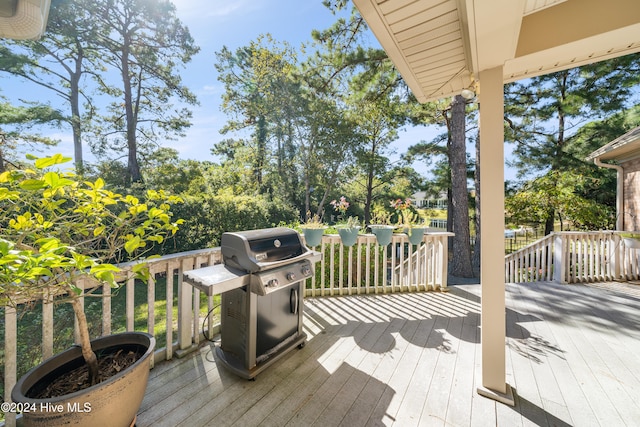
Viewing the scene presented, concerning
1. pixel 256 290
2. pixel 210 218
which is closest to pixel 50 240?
pixel 256 290

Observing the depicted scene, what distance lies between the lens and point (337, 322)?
2.90m

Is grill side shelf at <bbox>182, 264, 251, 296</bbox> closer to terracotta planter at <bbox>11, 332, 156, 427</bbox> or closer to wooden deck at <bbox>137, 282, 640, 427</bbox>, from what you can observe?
terracotta planter at <bbox>11, 332, 156, 427</bbox>

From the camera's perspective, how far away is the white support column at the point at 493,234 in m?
1.73

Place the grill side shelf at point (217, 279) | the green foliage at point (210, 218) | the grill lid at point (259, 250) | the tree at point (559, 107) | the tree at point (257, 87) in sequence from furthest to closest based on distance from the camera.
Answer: the tree at point (257, 87) < the tree at point (559, 107) < the green foliage at point (210, 218) < the grill lid at point (259, 250) < the grill side shelf at point (217, 279)

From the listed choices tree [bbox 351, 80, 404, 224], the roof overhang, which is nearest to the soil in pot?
the roof overhang

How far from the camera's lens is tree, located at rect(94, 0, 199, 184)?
9195mm

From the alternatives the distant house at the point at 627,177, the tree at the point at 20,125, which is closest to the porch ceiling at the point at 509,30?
the distant house at the point at 627,177

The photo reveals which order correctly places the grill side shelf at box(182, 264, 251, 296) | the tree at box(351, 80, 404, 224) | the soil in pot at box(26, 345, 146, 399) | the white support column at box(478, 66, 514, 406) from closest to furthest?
the soil in pot at box(26, 345, 146, 399)
the grill side shelf at box(182, 264, 251, 296)
the white support column at box(478, 66, 514, 406)
the tree at box(351, 80, 404, 224)

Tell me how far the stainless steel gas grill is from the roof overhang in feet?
5.45

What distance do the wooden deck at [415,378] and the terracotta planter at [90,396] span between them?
14.5 inches

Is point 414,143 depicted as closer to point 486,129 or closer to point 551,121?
point 551,121

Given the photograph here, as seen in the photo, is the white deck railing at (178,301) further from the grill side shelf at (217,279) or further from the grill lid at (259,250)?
the grill lid at (259,250)

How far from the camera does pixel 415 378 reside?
199 centimetres

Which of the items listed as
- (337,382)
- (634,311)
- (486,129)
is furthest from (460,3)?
(634,311)
